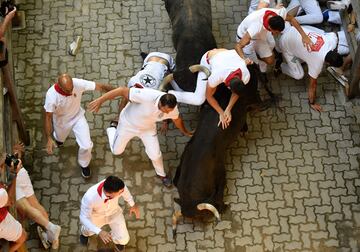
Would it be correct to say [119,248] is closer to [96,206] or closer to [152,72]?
[96,206]

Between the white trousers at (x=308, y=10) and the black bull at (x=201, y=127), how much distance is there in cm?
139

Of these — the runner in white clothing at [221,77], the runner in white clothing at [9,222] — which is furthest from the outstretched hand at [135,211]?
the runner in white clothing at [221,77]

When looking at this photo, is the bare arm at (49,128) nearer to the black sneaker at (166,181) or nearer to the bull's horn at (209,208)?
the black sneaker at (166,181)

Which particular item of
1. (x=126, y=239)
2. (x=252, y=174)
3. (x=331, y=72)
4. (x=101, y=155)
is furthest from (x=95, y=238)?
(x=331, y=72)

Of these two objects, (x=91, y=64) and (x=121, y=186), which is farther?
(x=91, y=64)

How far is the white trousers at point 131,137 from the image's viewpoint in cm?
844

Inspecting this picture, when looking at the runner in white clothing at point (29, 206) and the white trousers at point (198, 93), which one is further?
the white trousers at point (198, 93)

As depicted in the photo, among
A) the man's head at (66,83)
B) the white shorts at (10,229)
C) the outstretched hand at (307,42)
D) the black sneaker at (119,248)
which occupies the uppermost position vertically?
the outstretched hand at (307,42)

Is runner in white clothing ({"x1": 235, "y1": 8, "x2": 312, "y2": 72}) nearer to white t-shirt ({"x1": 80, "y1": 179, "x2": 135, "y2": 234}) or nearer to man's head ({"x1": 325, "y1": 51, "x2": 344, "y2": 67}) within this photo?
man's head ({"x1": 325, "y1": 51, "x2": 344, "y2": 67})

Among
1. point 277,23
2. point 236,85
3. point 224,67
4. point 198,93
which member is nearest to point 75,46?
point 198,93

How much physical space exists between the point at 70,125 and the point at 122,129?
71 centimetres

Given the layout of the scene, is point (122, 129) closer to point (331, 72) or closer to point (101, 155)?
point (101, 155)

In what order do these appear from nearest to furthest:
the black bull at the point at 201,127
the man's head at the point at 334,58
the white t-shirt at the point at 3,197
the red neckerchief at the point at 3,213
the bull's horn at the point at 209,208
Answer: the white t-shirt at the point at 3,197, the red neckerchief at the point at 3,213, the bull's horn at the point at 209,208, the black bull at the point at 201,127, the man's head at the point at 334,58

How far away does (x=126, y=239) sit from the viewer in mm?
8133
